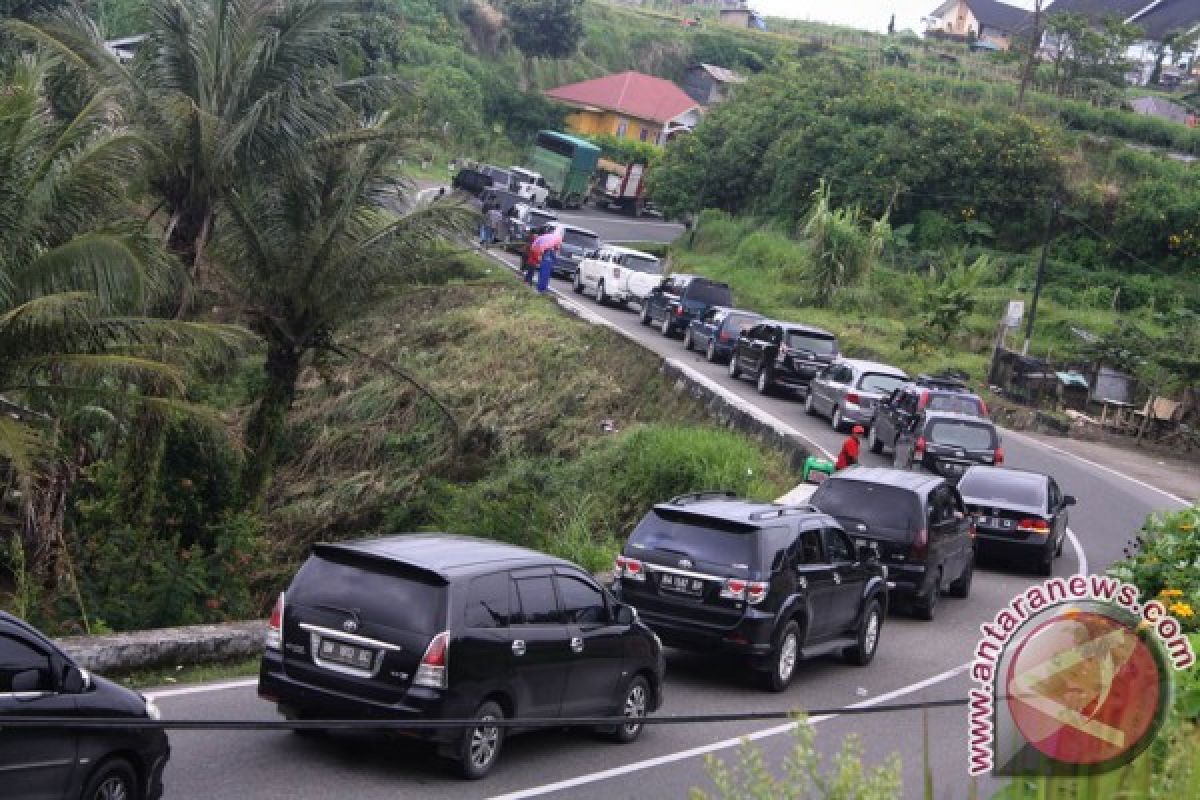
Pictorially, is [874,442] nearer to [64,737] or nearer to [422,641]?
[422,641]

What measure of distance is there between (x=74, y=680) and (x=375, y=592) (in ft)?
7.88

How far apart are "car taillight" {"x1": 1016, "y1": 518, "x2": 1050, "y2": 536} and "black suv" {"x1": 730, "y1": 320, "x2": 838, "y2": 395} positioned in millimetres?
13235

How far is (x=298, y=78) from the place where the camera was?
73.9ft

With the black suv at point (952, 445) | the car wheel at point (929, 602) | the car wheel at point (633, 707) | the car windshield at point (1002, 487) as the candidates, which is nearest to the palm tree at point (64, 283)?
the car wheel at point (633, 707)

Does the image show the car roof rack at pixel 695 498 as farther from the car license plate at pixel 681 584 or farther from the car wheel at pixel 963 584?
the car wheel at pixel 963 584

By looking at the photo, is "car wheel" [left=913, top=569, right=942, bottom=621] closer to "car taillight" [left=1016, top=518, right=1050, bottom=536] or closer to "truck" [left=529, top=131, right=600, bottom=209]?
"car taillight" [left=1016, top=518, right=1050, bottom=536]

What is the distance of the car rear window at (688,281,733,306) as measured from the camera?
45.4 m

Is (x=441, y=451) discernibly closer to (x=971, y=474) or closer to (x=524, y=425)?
(x=524, y=425)

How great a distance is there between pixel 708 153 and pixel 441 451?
40.1 m

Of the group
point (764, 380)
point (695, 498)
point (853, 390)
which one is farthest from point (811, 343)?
point (695, 498)

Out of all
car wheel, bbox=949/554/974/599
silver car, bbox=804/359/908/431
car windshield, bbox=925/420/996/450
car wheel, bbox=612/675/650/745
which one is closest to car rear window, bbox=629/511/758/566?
car wheel, bbox=612/675/650/745

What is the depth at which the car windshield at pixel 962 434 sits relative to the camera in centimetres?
2792

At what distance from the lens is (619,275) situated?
4925cm

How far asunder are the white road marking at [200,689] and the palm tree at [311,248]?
29.7 feet
